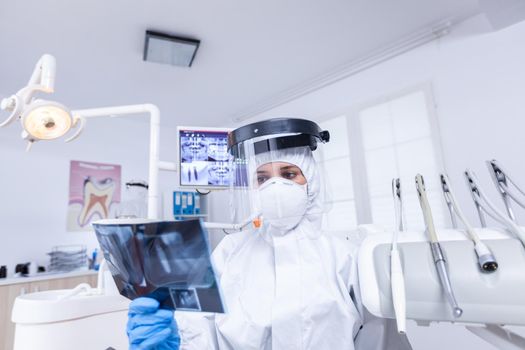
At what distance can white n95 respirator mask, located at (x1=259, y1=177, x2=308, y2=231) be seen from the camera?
0.96 metres

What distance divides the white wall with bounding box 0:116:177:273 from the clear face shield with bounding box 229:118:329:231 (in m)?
2.53

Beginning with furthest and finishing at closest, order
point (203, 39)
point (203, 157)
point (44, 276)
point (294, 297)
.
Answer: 1. point (44, 276)
2. point (203, 39)
3. point (203, 157)
4. point (294, 297)

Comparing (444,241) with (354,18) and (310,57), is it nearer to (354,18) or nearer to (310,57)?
(354,18)

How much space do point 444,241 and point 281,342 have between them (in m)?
0.53

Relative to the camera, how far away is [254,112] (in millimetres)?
3102

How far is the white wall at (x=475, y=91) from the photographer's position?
1.69 metres

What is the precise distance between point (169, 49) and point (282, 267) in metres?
1.78

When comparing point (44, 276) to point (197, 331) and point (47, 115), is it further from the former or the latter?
point (197, 331)

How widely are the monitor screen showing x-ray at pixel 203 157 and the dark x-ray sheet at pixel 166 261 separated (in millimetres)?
502

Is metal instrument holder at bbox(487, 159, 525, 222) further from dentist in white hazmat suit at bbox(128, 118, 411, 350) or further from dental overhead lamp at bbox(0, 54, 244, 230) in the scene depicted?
dental overhead lamp at bbox(0, 54, 244, 230)

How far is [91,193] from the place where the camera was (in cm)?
295

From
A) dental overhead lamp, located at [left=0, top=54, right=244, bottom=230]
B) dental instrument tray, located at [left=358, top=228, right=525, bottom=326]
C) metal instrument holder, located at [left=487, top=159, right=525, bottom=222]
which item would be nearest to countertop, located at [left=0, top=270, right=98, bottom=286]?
dental overhead lamp, located at [left=0, top=54, right=244, bottom=230]

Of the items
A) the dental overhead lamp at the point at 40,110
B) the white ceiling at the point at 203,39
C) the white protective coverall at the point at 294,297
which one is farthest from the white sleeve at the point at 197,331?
the white ceiling at the point at 203,39

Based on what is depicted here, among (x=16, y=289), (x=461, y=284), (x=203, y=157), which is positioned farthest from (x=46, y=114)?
(x=16, y=289)
